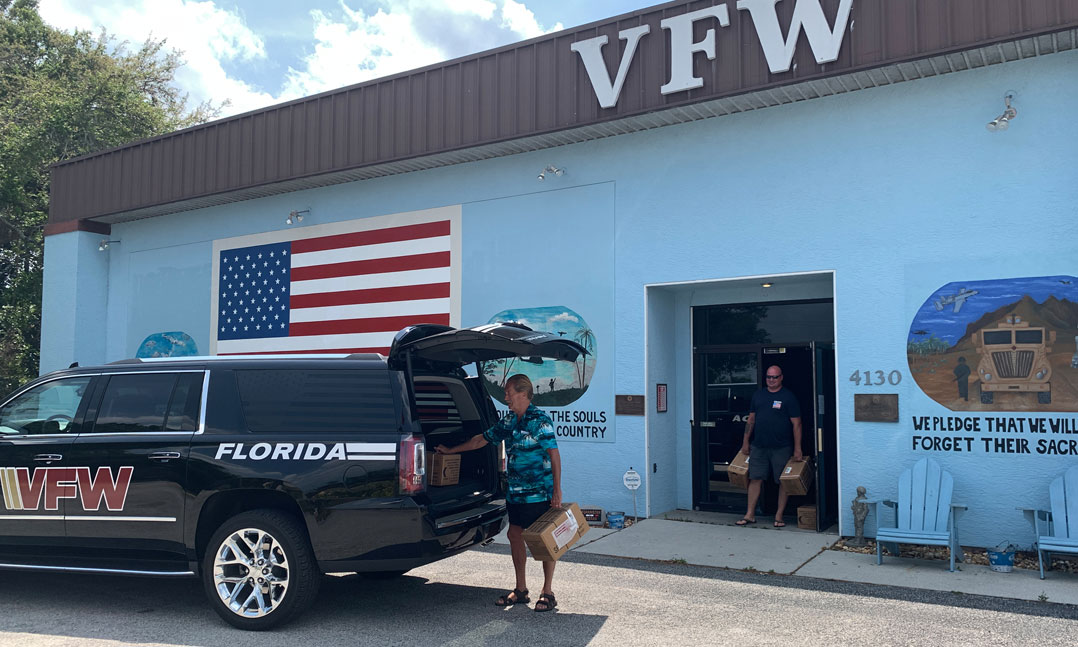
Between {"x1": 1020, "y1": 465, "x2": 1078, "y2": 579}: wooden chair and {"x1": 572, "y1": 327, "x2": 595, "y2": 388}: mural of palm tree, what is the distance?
5008 millimetres

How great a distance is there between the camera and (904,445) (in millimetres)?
8461

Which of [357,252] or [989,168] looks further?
[357,252]

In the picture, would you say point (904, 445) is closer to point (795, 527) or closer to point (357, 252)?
point (795, 527)

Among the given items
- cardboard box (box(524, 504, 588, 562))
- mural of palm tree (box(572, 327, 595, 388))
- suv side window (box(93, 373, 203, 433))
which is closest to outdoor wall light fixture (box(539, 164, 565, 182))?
mural of palm tree (box(572, 327, 595, 388))

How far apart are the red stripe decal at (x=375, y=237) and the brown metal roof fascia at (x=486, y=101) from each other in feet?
3.32

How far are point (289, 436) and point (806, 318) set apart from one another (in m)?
6.49

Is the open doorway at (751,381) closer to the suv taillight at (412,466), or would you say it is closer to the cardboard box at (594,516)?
the cardboard box at (594,516)

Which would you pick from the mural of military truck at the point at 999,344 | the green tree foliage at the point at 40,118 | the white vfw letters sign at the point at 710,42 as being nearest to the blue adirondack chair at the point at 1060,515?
the mural of military truck at the point at 999,344

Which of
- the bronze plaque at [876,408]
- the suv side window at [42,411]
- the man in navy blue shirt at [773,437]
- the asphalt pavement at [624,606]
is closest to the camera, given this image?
the asphalt pavement at [624,606]

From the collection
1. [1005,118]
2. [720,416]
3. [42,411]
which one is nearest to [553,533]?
[42,411]

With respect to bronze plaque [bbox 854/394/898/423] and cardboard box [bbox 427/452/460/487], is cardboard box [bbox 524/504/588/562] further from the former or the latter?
A: bronze plaque [bbox 854/394/898/423]

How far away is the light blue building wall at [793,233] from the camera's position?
318 inches

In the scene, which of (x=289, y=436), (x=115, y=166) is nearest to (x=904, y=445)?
(x=289, y=436)

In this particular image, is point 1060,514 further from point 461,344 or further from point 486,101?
point 486,101
